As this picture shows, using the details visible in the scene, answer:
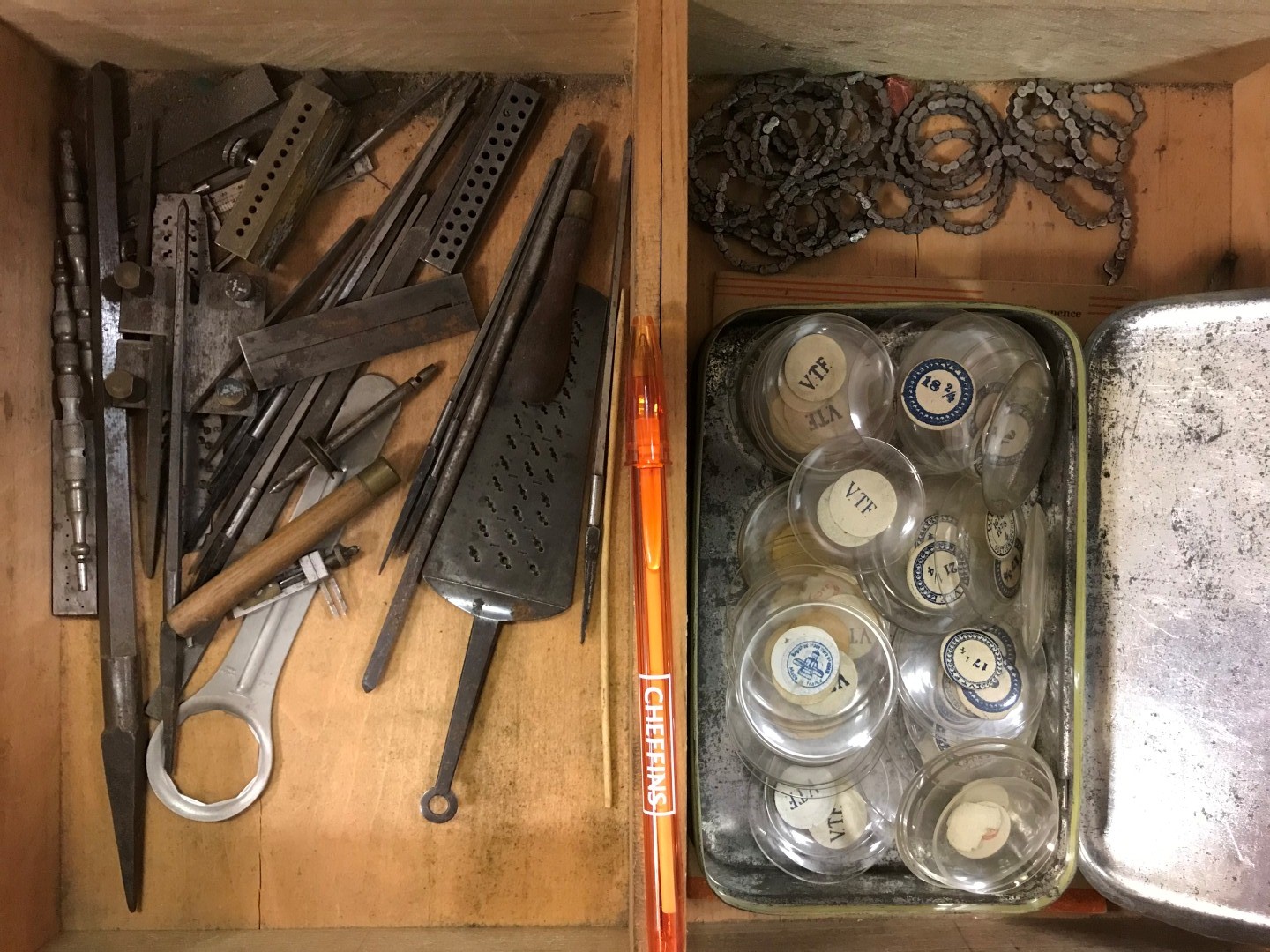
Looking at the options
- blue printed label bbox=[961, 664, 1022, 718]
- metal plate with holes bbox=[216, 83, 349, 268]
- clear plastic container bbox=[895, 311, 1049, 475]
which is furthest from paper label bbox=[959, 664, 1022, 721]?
metal plate with holes bbox=[216, 83, 349, 268]

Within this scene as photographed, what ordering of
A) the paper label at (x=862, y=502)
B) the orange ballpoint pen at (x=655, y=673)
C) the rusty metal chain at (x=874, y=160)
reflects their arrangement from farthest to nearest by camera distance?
the rusty metal chain at (x=874, y=160) < the paper label at (x=862, y=502) < the orange ballpoint pen at (x=655, y=673)

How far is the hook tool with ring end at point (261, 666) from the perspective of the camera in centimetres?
88

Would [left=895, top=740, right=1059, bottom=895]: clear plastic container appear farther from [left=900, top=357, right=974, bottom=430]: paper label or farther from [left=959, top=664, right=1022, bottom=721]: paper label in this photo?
[left=900, top=357, right=974, bottom=430]: paper label

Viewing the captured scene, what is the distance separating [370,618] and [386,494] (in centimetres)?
13

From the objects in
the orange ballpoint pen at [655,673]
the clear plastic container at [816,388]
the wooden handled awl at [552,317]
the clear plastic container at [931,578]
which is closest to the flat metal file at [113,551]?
the wooden handled awl at [552,317]

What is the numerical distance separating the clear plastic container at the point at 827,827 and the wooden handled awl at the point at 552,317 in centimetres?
47

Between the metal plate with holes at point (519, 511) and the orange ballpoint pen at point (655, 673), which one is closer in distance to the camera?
the orange ballpoint pen at point (655, 673)

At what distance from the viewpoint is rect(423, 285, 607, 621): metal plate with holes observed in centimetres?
87

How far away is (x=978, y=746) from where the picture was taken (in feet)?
2.70

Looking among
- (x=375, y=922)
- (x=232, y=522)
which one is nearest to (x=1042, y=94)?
(x=232, y=522)

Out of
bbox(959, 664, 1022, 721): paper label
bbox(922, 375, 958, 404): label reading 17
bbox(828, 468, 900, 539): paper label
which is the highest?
bbox(922, 375, 958, 404): label reading 17

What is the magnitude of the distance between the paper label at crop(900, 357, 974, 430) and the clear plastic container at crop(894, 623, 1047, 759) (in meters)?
0.21

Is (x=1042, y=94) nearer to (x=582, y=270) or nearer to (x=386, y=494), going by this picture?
(x=582, y=270)

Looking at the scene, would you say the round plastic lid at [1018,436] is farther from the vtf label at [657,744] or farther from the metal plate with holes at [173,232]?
the metal plate with holes at [173,232]
